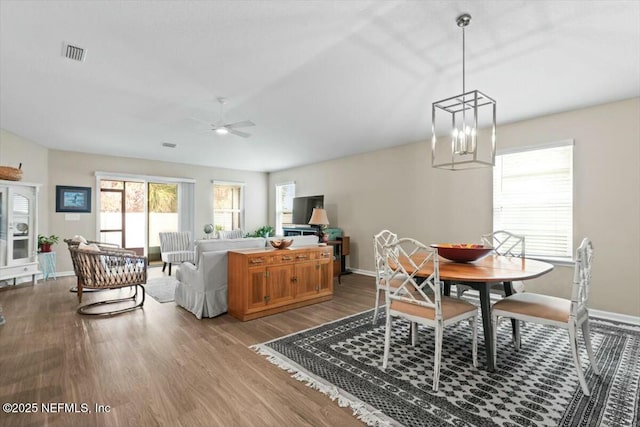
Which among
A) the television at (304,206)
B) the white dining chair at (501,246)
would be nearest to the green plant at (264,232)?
the television at (304,206)

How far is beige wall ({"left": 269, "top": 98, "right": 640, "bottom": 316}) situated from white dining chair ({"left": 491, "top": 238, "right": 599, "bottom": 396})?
1790 mm

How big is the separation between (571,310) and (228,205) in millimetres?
7795

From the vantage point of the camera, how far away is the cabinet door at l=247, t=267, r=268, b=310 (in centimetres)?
354

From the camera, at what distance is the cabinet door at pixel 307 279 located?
405cm

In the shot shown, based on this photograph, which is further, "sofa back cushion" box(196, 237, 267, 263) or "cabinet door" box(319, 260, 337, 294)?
"cabinet door" box(319, 260, 337, 294)

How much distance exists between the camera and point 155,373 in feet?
7.76

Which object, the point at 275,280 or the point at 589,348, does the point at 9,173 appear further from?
the point at 589,348

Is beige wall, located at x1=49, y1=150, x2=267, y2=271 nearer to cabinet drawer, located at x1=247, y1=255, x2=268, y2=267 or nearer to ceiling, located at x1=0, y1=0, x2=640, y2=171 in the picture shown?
ceiling, located at x1=0, y1=0, x2=640, y2=171

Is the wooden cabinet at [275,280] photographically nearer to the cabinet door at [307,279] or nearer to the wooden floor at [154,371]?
the cabinet door at [307,279]

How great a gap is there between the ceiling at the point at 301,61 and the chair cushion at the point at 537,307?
215 cm

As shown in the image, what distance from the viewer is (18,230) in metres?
4.93

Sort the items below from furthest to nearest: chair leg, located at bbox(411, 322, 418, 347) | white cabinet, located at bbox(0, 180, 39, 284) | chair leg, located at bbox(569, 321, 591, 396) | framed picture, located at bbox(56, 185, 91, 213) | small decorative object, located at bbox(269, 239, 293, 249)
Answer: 1. framed picture, located at bbox(56, 185, 91, 213)
2. white cabinet, located at bbox(0, 180, 39, 284)
3. small decorative object, located at bbox(269, 239, 293, 249)
4. chair leg, located at bbox(411, 322, 418, 347)
5. chair leg, located at bbox(569, 321, 591, 396)

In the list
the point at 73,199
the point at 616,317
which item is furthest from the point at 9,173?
the point at 616,317

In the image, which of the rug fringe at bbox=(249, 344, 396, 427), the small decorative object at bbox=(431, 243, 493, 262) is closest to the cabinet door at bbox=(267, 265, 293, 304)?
the rug fringe at bbox=(249, 344, 396, 427)
